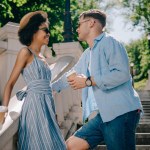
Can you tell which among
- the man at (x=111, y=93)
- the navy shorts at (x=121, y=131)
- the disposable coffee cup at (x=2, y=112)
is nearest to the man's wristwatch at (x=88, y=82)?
the man at (x=111, y=93)

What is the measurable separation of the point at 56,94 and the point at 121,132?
1.80 meters

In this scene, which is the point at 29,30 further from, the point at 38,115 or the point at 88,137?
the point at 88,137

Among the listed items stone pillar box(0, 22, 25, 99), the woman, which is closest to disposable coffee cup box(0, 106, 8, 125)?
the woman

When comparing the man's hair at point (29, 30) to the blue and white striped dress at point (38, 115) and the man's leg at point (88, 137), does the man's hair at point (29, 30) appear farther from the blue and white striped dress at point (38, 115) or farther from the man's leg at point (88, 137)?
the man's leg at point (88, 137)

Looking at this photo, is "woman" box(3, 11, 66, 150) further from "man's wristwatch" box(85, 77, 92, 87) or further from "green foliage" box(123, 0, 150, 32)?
"green foliage" box(123, 0, 150, 32)

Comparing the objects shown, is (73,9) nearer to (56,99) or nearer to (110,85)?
(56,99)

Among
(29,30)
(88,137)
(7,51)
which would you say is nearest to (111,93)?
(88,137)

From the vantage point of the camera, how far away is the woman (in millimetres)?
2969

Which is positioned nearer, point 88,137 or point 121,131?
point 121,131

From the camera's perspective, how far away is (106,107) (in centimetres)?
264

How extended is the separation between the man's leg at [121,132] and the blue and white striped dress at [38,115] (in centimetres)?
62

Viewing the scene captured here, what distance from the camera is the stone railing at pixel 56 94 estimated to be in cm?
284

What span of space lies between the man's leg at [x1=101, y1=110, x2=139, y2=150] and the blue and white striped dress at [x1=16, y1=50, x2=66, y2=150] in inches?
24.2

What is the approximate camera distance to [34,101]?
121 inches
